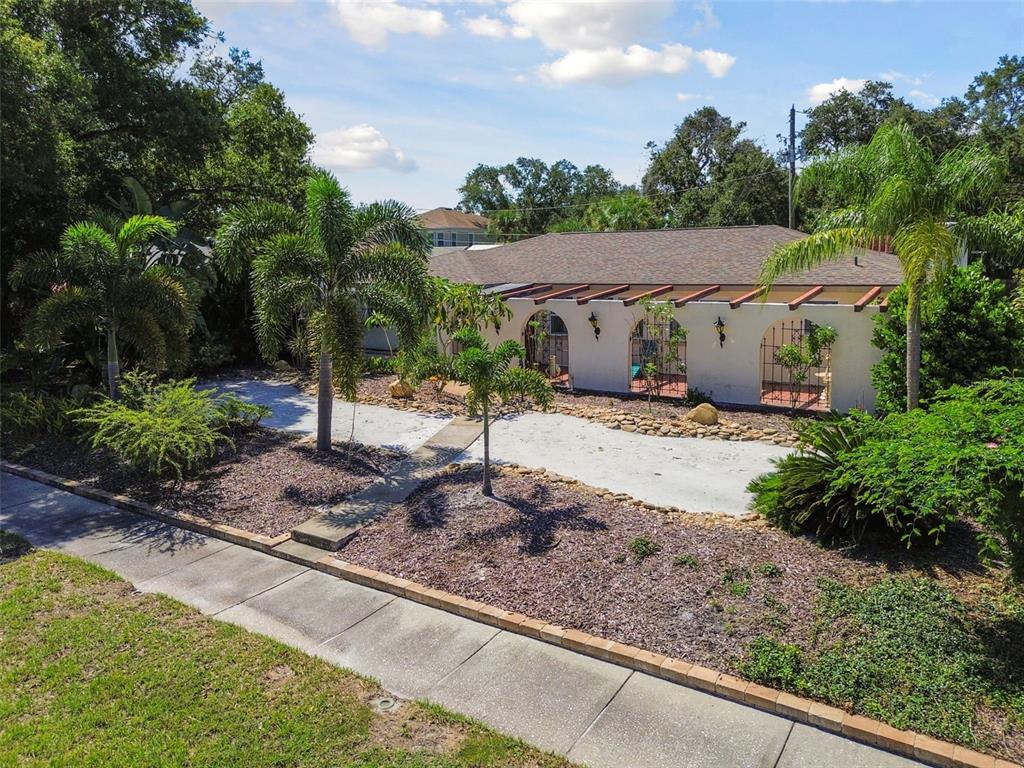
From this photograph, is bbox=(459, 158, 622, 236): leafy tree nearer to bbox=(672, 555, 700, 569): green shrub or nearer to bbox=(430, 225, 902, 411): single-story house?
bbox=(430, 225, 902, 411): single-story house

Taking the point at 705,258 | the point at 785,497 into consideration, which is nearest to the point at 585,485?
the point at 785,497

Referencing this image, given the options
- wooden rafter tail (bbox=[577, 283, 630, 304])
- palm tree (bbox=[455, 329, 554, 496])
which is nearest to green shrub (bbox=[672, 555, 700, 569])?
palm tree (bbox=[455, 329, 554, 496])

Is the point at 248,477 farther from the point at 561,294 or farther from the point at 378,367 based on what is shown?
the point at 561,294

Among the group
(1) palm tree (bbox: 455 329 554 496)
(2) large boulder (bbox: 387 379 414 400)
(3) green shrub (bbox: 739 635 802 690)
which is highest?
(1) palm tree (bbox: 455 329 554 496)

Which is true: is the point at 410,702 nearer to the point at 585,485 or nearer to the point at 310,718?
the point at 310,718

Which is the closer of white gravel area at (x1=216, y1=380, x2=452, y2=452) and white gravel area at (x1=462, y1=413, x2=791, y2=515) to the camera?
white gravel area at (x1=462, y1=413, x2=791, y2=515)

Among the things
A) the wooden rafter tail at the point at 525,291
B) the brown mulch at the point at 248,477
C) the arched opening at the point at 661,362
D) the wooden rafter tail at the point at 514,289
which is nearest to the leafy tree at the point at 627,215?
the wooden rafter tail at the point at 514,289

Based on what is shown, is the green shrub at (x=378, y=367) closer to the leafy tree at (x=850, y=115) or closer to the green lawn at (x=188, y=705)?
the green lawn at (x=188, y=705)
